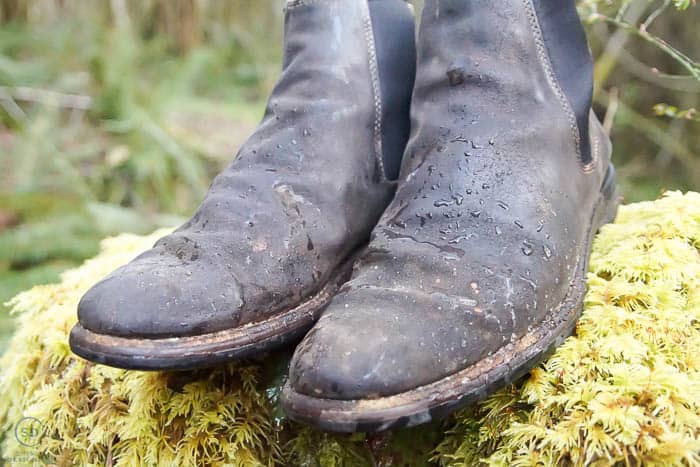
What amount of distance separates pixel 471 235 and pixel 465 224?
0.09ft

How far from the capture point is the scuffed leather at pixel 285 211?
97cm

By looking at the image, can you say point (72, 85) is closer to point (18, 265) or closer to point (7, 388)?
point (18, 265)

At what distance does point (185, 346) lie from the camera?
0.94 metres

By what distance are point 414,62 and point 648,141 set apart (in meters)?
3.99

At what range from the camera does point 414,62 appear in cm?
137

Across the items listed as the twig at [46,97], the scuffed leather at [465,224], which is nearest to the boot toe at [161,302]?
the scuffed leather at [465,224]

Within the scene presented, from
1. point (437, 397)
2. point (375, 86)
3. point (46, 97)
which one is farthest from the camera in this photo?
point (46, 97)

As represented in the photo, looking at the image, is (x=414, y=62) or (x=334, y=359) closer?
(x=334, y=359)

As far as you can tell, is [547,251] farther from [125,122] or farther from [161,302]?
[125,122]

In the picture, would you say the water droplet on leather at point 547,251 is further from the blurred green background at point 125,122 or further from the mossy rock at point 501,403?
the blurred green background at point 125,122

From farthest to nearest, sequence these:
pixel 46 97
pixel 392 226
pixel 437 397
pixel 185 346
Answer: pixel 46 97, pixel 392 226, pixel 185 346, pixel 437 397

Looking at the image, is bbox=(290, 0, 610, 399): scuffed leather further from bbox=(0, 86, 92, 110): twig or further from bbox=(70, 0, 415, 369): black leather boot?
bbox=(0, 86, 92, 110): twig

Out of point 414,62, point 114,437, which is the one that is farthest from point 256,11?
point 114,437

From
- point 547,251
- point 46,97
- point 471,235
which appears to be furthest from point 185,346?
point 46,97
